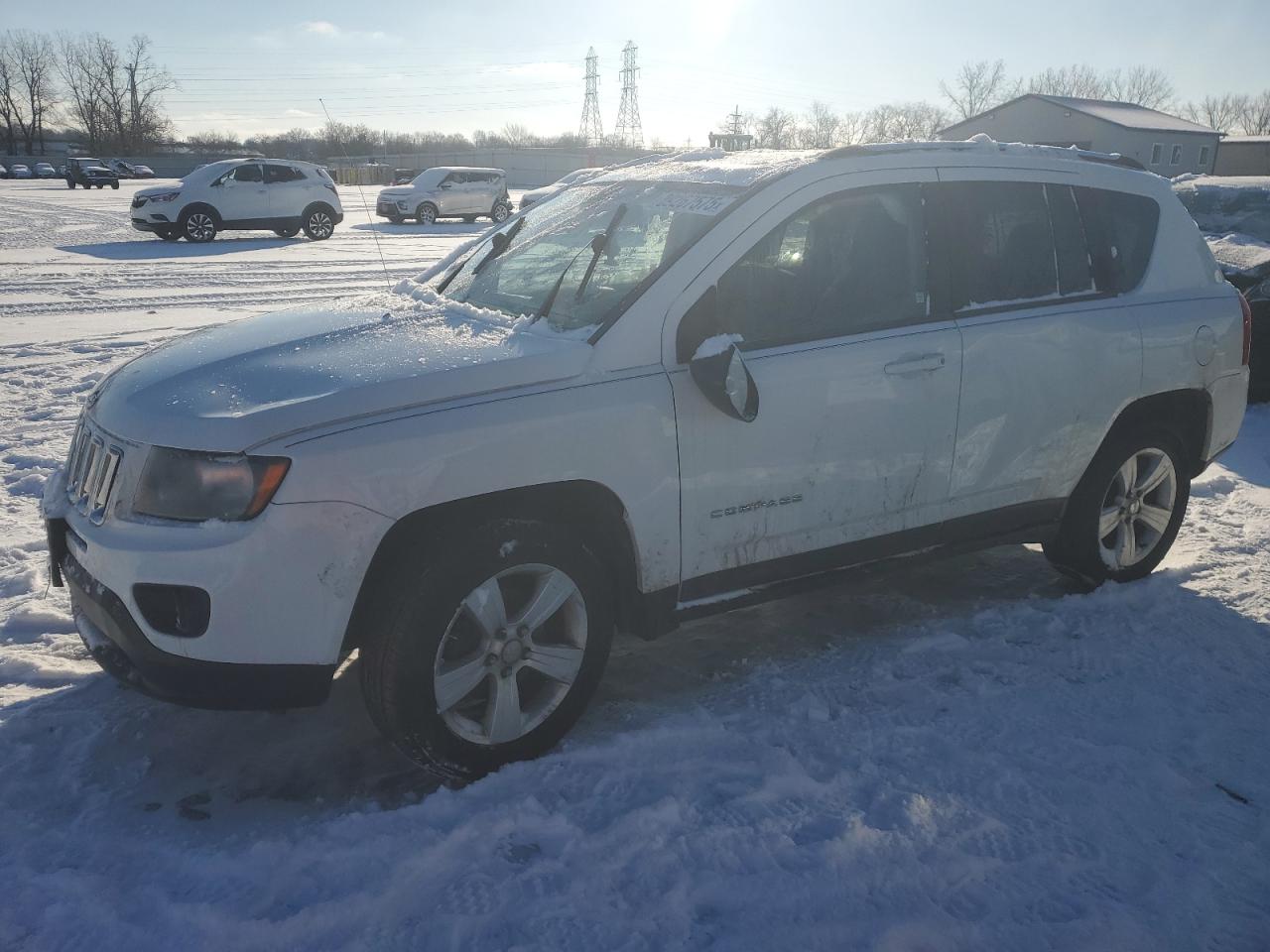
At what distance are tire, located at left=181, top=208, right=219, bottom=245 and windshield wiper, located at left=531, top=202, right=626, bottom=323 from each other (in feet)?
63.0

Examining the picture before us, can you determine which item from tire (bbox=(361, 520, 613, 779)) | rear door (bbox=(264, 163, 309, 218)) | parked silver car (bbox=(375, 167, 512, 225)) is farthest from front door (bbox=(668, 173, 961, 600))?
parked silver car (bbox=(375, 167, 512, 225))

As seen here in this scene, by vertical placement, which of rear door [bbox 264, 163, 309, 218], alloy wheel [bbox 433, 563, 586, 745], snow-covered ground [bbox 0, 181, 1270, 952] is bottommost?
snow-covered ground [bbox 0, 181, 1270, 952]

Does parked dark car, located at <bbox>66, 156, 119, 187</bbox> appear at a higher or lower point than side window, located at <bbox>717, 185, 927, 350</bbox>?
higher

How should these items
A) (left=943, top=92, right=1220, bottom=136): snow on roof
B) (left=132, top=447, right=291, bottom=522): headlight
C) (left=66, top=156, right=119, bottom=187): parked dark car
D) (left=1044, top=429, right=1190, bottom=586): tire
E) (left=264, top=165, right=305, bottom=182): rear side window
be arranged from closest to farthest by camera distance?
1. (left=132, top=447, right=291, bottom=522): headlight
2. (left=1044, top=429, right=1190, bottom=586): tire
3. (left=264, top=165, right=305, bottom=182): rear side window
4. (left=66, top=156, right=119, bottom=187): parked dark car
5. (left=943, top=92, right=1220, bottom=136): snow on roof

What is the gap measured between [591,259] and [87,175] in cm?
5325

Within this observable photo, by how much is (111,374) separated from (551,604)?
177 centimetres

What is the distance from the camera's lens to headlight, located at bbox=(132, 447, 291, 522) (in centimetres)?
261

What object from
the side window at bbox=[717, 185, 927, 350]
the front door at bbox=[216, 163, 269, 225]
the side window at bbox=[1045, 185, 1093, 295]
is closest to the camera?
the side window at bbox=[717, 185, 927, 350]

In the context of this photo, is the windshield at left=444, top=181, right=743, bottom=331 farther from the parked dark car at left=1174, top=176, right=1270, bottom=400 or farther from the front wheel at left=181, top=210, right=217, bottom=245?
the front wheel at left=181, top=210, right=217, bottom=245

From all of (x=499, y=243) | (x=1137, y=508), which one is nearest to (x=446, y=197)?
(x=499, y=243)

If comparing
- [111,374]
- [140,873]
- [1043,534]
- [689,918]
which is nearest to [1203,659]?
[1043,534]

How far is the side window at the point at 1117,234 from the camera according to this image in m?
4.22

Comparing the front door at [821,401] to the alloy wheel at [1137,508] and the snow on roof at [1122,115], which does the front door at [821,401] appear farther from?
the snow on roof at [1122,115]

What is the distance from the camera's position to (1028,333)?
3.90 m
